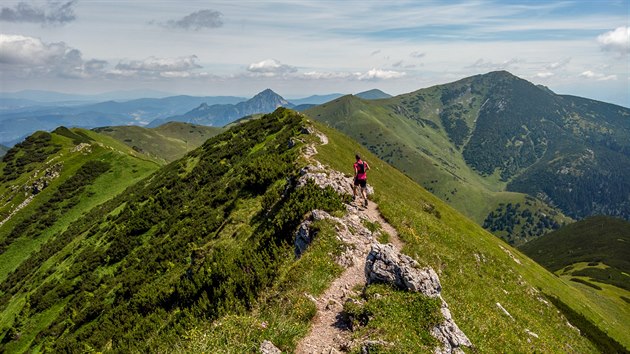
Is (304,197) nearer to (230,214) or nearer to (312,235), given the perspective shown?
(312,235)

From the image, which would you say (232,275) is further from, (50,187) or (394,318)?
(50,187)

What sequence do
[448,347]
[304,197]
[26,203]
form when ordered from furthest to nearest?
1. [26,203]
2. [304,197]
3. [448,347]

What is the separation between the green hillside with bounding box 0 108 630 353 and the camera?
19.2 metres

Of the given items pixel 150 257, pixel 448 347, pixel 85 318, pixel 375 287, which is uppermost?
pixel 375 287

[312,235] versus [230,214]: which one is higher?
[312,235]

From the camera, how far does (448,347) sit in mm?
15914

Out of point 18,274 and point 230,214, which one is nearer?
point 230,214

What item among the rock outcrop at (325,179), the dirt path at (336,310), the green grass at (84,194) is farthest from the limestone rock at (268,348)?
the green grass at (84,194)

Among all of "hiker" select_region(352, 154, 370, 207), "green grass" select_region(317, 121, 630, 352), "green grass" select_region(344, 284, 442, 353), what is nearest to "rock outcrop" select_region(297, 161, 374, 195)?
"hiker" select_region(352, 154, 370, 207)

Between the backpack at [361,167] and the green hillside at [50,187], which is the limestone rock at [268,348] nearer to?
the backpack at [361,167]

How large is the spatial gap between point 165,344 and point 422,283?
44.5 ft

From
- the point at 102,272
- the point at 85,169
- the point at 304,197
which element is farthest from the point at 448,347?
A: the point at 85,169

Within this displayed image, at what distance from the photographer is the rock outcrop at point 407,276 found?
56.1 feet

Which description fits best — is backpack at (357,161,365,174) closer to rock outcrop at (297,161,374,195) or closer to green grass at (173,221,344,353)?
rock outcrop at (297,161,374,195)
